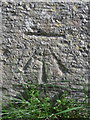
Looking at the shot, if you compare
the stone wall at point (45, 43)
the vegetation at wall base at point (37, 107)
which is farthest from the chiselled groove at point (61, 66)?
→ the vegetation at wall base at point (37, 107)

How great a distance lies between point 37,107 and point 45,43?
39 centimetres

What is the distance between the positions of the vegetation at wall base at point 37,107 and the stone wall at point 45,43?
2.7 inches

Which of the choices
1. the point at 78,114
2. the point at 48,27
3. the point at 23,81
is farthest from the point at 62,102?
the point at 48,27

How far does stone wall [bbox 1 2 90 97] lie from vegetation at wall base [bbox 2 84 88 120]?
69mm

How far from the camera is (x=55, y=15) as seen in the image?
5.78 feet

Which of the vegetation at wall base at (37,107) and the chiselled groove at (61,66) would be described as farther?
the chiselled groove at (61,66)

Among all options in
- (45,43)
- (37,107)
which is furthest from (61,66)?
(37,107)

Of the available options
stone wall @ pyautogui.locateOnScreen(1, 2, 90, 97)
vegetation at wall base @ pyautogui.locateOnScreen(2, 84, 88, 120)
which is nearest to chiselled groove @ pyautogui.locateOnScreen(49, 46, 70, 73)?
stone wall @ pyautogui.locateOnScreen(1, 2, 90, 97)

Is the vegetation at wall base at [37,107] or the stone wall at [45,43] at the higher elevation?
the stone wall at [45,43]

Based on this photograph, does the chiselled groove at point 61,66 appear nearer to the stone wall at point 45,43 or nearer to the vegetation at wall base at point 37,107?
the stone wall at point 45,43

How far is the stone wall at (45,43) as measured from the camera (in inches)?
69.4

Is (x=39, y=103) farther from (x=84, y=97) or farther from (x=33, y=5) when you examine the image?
(x=33, y=5)

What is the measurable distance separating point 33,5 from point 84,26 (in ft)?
1.11

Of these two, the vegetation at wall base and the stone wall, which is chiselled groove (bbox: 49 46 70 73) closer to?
the stone wall
